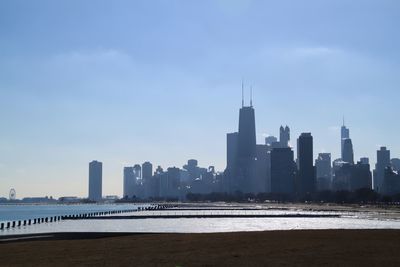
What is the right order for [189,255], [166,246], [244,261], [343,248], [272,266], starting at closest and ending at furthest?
[272,266] < [244,261] < [189,255] < [343,248] < [166,246]

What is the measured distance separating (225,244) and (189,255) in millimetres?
6832

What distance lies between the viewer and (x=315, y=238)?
43219 millimetres

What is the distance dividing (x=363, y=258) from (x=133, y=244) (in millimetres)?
18048

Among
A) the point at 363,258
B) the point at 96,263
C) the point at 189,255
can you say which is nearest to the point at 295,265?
the point at 363,258

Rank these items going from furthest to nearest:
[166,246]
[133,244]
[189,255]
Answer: [133,244], [166,246], [189,255]

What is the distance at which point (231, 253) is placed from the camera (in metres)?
34.3

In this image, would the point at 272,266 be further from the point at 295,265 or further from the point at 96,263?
the point at 96,263

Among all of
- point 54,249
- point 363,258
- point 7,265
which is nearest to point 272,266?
point 363,258

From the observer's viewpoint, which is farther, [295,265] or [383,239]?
[383,239]

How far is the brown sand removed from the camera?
3059 centimetres

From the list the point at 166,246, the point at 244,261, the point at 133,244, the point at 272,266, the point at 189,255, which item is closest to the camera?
the point at 272,266

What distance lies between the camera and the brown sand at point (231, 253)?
30.6 m

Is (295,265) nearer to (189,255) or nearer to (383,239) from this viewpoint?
(189,255)

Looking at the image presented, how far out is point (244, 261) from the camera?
30.8m
